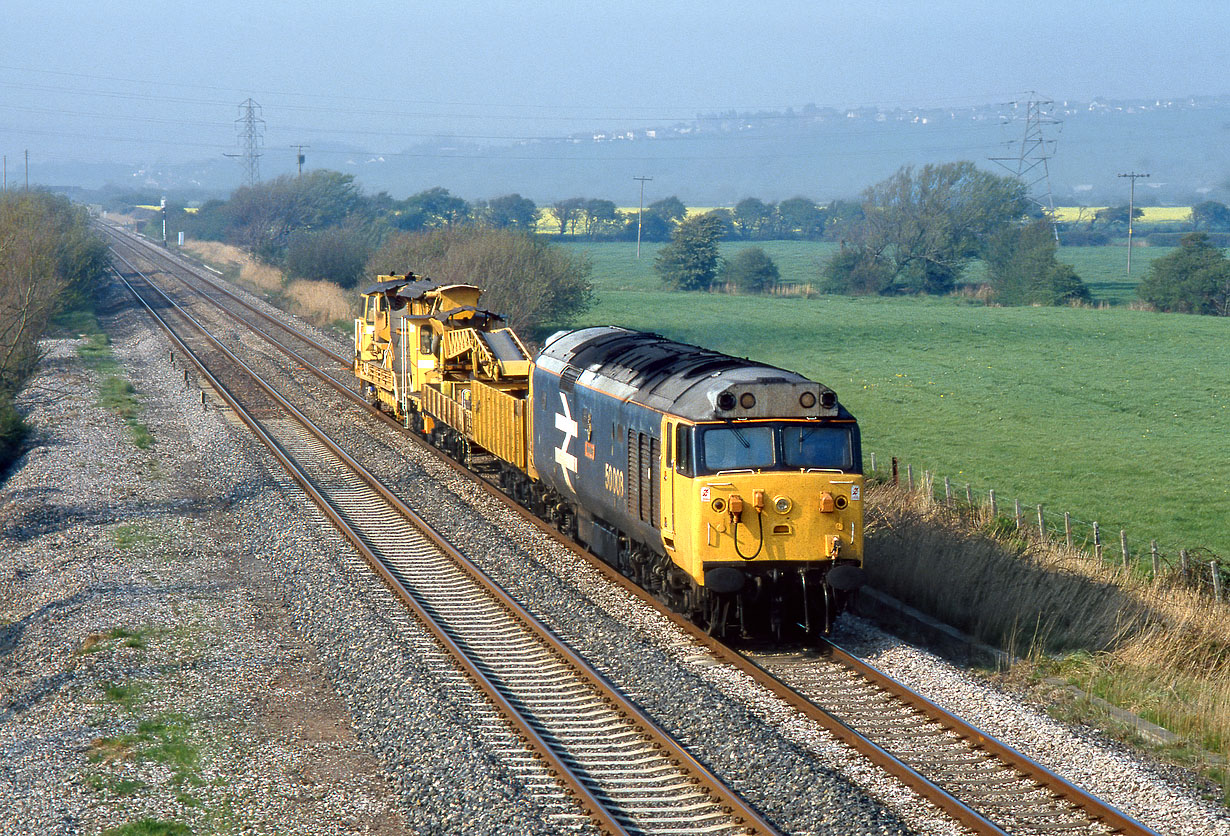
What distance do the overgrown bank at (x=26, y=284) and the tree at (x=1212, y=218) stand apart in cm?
16167

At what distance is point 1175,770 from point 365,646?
897 cm

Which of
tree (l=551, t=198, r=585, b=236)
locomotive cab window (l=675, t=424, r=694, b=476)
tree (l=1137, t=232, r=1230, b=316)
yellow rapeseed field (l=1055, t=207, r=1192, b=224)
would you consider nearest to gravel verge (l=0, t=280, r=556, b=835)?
locomotive cab window (l=675, t=424, r=694, b=476)

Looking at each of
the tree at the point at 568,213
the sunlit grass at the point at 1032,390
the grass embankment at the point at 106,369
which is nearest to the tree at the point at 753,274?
the sunlit grass at the point at 1032,390

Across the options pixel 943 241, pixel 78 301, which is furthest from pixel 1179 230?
pixel 78 301

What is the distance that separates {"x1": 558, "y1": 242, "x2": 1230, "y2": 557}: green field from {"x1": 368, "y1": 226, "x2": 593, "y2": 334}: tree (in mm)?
8023

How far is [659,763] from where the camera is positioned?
424 inches

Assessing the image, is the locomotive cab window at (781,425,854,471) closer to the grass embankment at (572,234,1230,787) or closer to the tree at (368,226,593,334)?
the grass embankment at (572,234,1230,787)

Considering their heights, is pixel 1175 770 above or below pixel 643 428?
below

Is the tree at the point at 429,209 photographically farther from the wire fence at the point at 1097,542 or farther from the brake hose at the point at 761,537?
the brake hose at the point at 761,537

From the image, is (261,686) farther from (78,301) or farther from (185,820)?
(78,301)

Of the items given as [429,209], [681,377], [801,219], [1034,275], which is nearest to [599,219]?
[801,219]

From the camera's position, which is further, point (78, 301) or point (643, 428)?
point (78, 301)

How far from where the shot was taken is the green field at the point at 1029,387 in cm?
2781

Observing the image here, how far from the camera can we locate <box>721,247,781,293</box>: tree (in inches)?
3674
